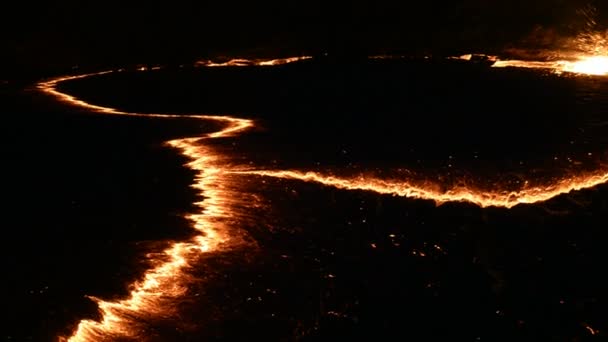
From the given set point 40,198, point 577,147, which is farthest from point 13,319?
point 577,147

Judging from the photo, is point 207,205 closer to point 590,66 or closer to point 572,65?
point 572,65

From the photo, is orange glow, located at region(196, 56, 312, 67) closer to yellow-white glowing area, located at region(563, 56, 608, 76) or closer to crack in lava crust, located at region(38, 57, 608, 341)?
crack in lava crust, located at region(38, 57, 608, 341)

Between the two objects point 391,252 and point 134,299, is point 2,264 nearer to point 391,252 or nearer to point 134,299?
point 134,299

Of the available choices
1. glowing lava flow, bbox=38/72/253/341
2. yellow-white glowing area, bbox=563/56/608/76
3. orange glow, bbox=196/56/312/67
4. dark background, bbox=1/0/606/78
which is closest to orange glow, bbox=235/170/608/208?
glowing lava flow, bbox=38/72/253/341

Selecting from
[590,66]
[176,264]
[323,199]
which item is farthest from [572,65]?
[176,264]

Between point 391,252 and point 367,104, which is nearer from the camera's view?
point 391,252
